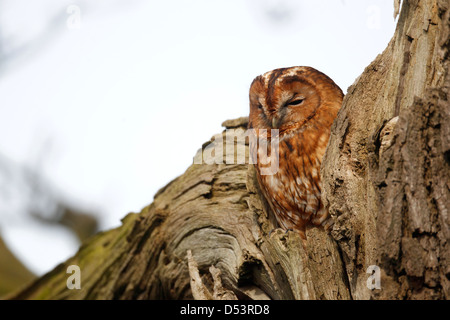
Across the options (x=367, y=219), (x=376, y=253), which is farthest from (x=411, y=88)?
(x=376, y=253)

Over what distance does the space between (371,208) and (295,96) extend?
43.9 inches

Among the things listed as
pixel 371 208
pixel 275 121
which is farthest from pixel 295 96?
pixel 371 208

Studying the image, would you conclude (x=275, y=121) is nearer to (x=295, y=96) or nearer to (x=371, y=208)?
(x=295, y=96)

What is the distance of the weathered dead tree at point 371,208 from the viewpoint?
1.74 meters

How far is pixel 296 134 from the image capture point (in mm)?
2947

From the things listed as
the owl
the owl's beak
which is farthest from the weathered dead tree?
the owl's beak

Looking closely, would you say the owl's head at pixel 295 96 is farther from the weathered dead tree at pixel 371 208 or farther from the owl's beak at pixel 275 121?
the weathered dead tree at pixel 371 208

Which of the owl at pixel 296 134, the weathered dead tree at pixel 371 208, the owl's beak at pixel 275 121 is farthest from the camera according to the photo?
the owl's beak at pixel 275 121

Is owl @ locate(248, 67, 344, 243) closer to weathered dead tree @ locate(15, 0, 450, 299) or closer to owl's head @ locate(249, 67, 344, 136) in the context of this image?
owl's head @ locate(249, 67, 344, 136)

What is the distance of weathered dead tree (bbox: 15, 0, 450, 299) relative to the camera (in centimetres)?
174

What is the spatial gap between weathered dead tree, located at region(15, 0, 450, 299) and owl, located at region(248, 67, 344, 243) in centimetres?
18

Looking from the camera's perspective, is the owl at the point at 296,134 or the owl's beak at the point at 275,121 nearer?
the owl at the point at 296,134

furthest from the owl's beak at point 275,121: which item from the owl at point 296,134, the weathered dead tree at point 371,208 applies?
the weathered dead tree at point 371,208
